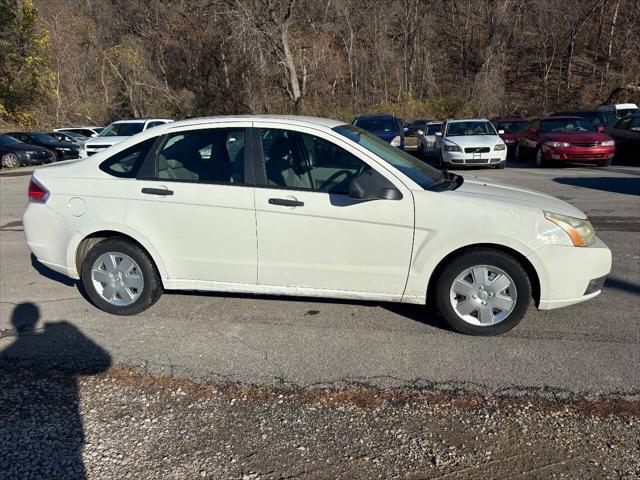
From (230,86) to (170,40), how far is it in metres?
7.22

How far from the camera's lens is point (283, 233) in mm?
4316

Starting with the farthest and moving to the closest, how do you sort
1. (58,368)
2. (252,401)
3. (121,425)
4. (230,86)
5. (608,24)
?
(608,24) → (230,86) → (58,368) → (252,401) → (121,425)

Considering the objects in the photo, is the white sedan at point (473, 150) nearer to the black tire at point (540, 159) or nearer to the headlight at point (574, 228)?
the black tire at point (540, 159)

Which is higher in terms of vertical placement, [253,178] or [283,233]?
[253,178]

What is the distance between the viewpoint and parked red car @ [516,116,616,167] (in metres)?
14.9

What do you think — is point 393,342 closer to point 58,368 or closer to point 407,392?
point 407,392

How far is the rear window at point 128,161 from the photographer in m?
4.66

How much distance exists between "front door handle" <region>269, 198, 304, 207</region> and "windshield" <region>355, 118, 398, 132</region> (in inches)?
530

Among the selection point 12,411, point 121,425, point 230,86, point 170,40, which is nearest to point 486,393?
point 121,425

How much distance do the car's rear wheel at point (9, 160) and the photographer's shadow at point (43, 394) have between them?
63.7 feet

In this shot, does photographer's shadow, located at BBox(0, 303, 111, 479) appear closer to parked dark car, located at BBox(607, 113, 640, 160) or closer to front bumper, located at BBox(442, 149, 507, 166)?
Answer: front bumper, located at BBox(442, 149, 507, 166)

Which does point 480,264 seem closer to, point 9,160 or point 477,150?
point 477,150

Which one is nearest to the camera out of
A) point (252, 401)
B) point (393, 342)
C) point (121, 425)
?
point (121, 425)

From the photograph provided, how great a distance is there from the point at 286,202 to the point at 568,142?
13525 mm
